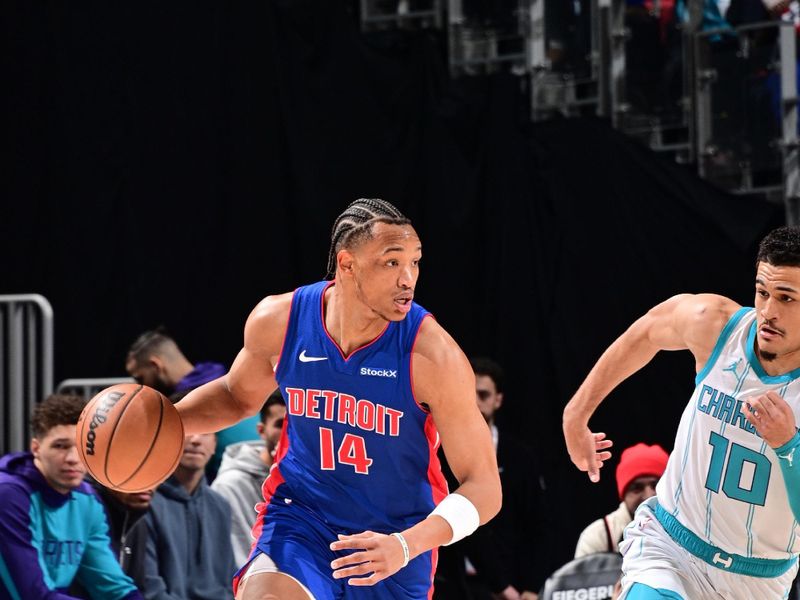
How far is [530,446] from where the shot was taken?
8.50 metres

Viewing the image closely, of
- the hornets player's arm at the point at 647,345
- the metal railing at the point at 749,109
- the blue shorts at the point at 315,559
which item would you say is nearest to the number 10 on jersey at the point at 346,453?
the blue shorts at the point at 315,559

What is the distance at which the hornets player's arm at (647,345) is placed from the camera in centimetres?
454

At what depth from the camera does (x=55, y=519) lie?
6137 mm

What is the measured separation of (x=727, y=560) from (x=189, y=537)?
120 inches

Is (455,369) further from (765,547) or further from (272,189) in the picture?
(272,189)

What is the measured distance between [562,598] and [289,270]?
341 cm

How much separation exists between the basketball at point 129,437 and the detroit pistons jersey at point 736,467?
1.76m

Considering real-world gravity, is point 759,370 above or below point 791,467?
above

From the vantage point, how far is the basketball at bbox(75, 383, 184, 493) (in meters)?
4.50

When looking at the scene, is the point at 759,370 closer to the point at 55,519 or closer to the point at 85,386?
the point at 55,519

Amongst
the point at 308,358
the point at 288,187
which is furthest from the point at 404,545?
the point at 288,187

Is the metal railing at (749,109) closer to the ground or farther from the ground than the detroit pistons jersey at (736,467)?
farther from the ground

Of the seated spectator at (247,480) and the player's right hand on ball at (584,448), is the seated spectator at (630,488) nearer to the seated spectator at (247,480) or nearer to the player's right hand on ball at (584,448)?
the seated spectator at (247,480)

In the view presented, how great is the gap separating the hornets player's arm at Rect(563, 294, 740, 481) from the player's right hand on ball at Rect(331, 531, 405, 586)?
108cm
